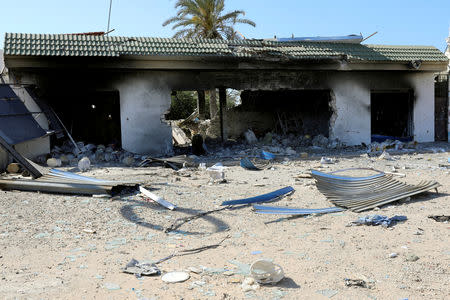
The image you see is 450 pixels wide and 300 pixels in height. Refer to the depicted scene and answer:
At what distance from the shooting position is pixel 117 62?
12.5 meters

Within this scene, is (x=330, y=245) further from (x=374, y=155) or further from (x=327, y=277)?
(x=374, y=155)

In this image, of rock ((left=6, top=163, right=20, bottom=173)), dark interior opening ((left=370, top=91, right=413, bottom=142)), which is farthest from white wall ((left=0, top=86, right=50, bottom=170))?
dark interior opening ((left=370, top=91, right=413, bottom=142))

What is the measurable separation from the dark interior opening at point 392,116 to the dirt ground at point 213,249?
10.1 m

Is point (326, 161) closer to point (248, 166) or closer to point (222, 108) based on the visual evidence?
point (248, 166)

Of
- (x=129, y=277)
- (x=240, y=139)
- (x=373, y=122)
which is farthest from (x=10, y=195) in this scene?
(x=373, y=122)

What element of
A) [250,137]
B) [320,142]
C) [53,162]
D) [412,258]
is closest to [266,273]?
[412,258]

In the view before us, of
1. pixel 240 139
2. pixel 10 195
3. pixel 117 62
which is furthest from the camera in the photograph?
pixel 240 139

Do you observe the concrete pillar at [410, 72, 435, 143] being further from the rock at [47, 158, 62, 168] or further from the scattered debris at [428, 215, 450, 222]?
the rock at [47, 158, 62, 168]

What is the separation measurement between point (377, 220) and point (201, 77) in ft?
31.5

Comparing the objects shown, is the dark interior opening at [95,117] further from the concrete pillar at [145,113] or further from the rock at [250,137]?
the rock at [250,137]

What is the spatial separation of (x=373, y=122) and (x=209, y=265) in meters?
16.1

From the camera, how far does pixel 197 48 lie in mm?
13055

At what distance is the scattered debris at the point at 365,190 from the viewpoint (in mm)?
6086

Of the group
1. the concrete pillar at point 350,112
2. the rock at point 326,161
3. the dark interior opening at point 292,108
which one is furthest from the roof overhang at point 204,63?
the rock at point 326,161
